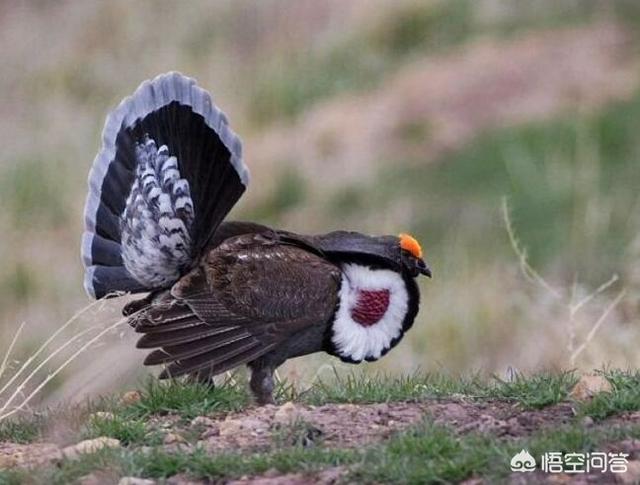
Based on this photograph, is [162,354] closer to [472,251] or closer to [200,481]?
[200,481]

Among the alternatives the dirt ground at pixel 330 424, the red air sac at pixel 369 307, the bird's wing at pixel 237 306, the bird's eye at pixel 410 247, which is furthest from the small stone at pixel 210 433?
the bird's eye at pixel 410 247

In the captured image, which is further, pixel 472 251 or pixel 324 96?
pixel 324 96

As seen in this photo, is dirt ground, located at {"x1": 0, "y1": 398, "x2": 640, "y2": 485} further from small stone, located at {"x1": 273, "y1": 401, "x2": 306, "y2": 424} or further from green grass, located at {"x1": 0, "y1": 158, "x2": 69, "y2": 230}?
green grass, located at {"x1": 0, "y1": 158, "x2": 69, "y2": 230}

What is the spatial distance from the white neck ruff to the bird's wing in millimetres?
102

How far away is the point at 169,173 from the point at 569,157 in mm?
8020

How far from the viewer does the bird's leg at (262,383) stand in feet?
27.9

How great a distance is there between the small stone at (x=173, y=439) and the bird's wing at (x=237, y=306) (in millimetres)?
692

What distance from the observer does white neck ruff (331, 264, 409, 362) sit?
9.05 meters

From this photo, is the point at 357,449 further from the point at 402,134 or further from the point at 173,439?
the point at 402,134

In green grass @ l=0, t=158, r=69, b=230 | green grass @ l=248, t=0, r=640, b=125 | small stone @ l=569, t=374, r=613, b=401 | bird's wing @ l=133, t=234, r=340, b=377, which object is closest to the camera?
small stone @ l=569, t=374, r=613, b=401

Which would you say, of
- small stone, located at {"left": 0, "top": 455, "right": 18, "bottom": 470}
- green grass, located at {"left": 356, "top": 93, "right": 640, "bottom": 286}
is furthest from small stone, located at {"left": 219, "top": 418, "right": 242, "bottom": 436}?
green grass, located at {"left": 356, "top": 93, "right": 640, "bottom": 286}

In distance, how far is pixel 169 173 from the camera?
30.5 ft

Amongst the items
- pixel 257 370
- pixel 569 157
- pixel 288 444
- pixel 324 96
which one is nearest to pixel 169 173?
pixel 257 370

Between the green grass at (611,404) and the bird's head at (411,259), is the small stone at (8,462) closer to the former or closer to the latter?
the green grass at (611,404)
